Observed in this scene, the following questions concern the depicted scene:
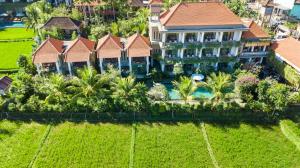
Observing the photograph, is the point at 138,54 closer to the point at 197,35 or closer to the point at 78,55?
the point at 78,55

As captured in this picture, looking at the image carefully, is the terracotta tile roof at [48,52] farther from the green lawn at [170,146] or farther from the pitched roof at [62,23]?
the green lawn at [170,146]

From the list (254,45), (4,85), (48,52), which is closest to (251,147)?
(254,45)

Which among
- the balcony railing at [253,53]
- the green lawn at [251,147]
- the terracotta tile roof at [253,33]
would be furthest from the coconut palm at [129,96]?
the terracotta tile roof at [253,33]

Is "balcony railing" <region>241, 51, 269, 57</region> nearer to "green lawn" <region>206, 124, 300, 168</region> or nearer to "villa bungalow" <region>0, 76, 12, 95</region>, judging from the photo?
"green lawn" <region>206, 124, 300, 168</region>

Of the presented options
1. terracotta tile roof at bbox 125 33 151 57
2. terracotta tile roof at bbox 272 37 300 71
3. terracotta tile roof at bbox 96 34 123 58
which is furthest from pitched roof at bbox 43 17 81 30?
terracotta tile roof at bbox 272 37 300 71

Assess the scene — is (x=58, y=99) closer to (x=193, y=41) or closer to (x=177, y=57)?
(x=177, y=57)

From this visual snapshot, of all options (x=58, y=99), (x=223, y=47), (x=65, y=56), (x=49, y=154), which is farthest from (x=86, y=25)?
(x=49, y=154)
